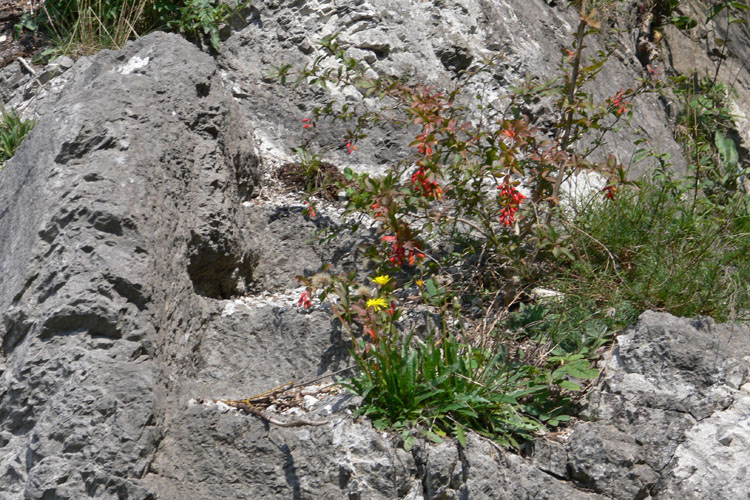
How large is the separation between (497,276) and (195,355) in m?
1.46

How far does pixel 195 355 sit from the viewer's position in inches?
125

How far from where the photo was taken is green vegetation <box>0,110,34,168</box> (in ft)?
14.3

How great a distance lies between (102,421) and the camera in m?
2.48

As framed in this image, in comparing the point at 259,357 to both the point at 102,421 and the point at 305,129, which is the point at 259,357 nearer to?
the point at 102,421

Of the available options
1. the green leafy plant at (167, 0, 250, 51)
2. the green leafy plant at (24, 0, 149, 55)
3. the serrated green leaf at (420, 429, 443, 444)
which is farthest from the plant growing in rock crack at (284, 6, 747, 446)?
the green leafy plant at (24, 0, 149, 55)

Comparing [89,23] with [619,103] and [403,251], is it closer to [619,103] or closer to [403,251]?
[403,251]

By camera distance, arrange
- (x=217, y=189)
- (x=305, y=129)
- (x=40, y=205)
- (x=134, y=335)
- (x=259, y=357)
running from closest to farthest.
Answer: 1. (x=134, y=335)
2. (x=40, y=205)
3. (x=259, y=357)
4. (x=217, y=189)
5. (x=305, y=129)

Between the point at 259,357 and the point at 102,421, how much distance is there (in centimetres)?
89

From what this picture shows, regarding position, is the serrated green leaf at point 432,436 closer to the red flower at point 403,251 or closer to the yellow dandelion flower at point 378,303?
the yellow dandelion flower at point 378,303

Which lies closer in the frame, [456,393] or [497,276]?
[456,393]

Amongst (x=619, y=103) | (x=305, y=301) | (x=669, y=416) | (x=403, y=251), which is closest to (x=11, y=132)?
(x=305, y=301)

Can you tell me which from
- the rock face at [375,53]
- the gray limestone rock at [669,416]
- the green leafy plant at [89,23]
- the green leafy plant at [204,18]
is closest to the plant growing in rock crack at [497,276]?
the gray limestone rock at [669,416]

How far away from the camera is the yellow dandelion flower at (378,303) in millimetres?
2994

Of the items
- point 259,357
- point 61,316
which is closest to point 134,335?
point 61,316
